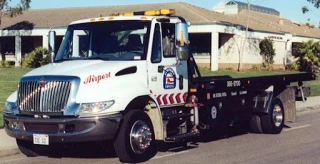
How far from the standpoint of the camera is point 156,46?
Answer: 10.3 m

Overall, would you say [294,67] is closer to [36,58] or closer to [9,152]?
[36,58]

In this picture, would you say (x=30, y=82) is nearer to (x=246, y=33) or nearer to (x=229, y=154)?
(x=229, y=154)

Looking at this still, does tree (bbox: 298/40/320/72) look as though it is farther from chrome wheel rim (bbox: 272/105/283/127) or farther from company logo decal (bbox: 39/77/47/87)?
company logo decal (bbox: 39/77/47/87)

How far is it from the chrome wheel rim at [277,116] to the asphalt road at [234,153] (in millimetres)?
431

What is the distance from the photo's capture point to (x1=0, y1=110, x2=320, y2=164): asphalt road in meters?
10.2

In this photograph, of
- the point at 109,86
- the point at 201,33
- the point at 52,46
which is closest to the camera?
the point at 109,86

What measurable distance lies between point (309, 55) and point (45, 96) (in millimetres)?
47563

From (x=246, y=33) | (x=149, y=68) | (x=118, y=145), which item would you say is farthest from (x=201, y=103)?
(x=246, y=33)

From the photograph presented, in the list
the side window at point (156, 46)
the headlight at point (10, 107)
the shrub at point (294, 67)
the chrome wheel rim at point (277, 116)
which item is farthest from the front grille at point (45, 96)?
the shrub at point (294, 67)

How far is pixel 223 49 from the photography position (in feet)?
171

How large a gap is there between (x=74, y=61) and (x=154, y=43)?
149 centimetres

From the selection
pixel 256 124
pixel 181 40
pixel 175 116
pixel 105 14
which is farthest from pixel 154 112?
pixel 105 14

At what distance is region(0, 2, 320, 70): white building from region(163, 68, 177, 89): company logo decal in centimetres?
3607

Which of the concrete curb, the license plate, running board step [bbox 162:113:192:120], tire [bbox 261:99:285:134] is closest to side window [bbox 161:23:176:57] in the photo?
Result: running board step [bbox 162:113:192:120]
